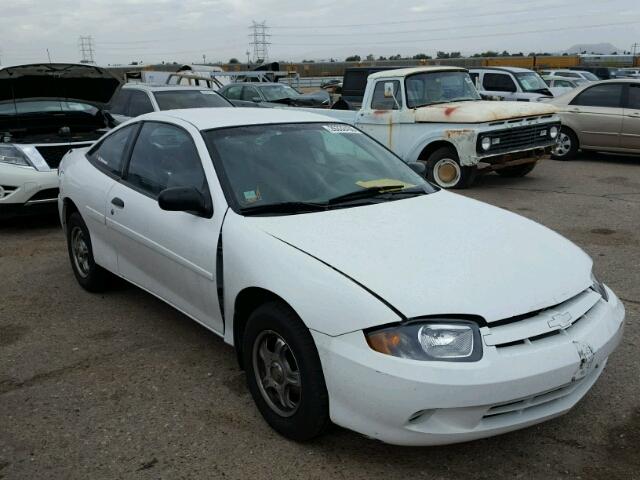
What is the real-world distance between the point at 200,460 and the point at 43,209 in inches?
209

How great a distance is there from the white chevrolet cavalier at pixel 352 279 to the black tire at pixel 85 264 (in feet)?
2.06

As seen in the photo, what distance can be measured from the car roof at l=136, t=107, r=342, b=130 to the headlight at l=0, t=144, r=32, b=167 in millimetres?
3325

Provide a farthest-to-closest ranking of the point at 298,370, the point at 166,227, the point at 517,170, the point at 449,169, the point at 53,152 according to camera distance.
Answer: the point at 517,170 → the point at 449,169 → the point at 53,152 → the point at 166,227 → the point at 298,370

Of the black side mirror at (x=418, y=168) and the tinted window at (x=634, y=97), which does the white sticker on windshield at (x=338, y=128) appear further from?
the tinted window at (x=634, y=97)

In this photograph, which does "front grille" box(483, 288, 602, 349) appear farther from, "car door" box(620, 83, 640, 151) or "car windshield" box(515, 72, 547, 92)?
"car windshield" box(515, 72, 547, 92)

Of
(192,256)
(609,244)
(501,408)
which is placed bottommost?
(609,244)

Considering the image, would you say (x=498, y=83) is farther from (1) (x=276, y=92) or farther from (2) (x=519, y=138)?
(2) (x=519, y=138)

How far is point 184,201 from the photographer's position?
3.54 m

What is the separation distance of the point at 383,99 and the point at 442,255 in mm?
7404

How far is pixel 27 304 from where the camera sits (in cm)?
518

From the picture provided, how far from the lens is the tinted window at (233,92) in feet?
57.2

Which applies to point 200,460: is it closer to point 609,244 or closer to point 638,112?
point 609,244

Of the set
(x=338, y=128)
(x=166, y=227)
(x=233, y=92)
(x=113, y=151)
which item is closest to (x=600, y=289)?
(x=338, y=128)

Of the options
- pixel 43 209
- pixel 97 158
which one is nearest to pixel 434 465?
pixel 97 158
